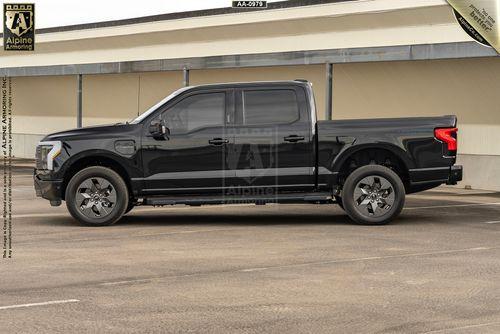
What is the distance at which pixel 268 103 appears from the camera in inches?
607

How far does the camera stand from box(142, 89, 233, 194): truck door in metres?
15.2

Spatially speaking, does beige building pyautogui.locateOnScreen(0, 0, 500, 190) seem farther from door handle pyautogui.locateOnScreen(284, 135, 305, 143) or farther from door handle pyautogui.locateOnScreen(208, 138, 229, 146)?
A: door handle pyautogui.locateOnScreen(208, 138, 229, 146)

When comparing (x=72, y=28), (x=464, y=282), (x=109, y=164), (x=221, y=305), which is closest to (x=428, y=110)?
(x=109, y=164)

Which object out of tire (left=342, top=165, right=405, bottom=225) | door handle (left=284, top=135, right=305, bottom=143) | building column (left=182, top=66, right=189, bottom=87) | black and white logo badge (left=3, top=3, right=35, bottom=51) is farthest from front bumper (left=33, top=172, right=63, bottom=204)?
black and white logo badge (left=3, top=3, right=35, bottom=51)

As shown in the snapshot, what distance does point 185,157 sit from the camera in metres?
15.2

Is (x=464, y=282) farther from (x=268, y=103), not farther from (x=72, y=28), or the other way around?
(x=72, y=28)

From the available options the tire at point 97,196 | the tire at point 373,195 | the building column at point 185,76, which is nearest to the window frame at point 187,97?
the tire at point 97,196

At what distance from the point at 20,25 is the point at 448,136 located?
24.5 meters

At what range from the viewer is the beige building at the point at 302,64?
2364cm

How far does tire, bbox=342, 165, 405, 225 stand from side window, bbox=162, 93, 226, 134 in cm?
218

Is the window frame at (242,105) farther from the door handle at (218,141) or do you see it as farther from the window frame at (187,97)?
the door handle at (218,141)

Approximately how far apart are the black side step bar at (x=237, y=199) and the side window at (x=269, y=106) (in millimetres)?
1129

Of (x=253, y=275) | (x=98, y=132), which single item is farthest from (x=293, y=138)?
(x=253, y=275)

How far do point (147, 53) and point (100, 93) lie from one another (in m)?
2.93
